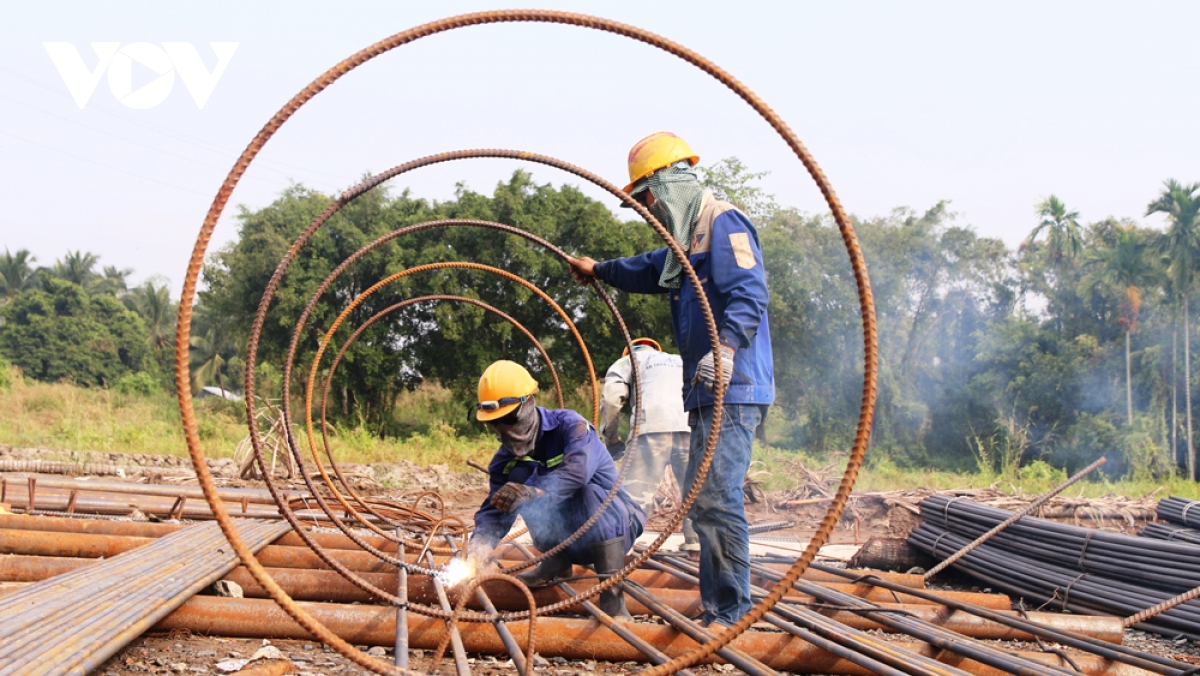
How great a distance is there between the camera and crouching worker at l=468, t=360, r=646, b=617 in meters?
3.98

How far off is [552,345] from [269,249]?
772cm

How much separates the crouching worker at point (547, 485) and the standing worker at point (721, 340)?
573mm

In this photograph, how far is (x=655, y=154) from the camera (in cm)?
398

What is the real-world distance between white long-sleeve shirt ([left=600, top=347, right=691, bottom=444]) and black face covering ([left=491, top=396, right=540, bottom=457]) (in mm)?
2647

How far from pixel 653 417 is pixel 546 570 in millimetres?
2739

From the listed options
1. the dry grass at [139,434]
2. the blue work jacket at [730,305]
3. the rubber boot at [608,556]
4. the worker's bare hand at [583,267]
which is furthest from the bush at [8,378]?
the blue work jacket at [730,305]

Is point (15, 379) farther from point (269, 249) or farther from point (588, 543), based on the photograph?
point (588, 543)

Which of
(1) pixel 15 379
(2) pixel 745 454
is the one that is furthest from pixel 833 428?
(2) pixel 745 454

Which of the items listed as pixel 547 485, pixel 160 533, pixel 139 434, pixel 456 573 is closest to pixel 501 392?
pixel 547 485

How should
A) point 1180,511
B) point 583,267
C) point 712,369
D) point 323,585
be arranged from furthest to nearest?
1. point 1180,511
2. point 583,267
3. point 323,585
4. point 712,369

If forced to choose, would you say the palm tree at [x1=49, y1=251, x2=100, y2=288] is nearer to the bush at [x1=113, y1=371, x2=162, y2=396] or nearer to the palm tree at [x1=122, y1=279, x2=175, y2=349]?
the palm tree at [x1=122, y1=279, x2=175, y2=349]

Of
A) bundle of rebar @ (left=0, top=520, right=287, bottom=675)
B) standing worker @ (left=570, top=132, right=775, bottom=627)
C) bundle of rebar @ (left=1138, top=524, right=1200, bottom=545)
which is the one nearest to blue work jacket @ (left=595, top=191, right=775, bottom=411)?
standing worker @ (left=570, top=132, right=775, bottom=627)

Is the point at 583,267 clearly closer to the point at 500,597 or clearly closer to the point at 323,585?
the point at 500,597

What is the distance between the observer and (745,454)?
11.8 ft
